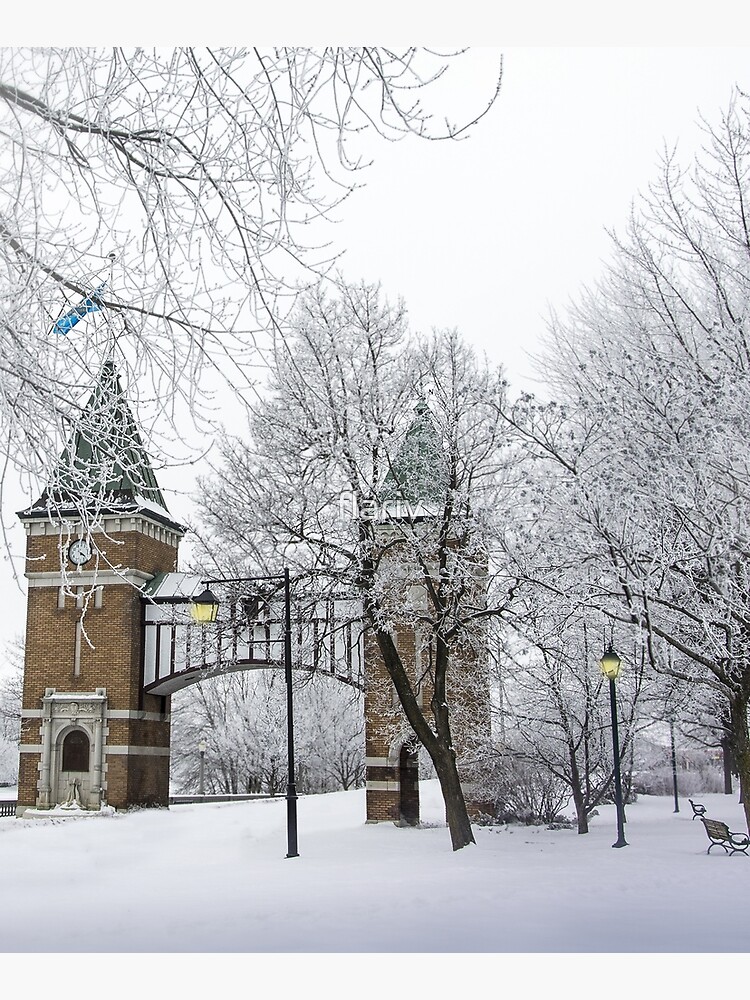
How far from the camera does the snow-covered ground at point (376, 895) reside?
6.54 meters

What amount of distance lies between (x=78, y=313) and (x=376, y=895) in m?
5.80

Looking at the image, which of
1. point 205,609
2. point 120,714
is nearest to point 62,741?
point 120,714

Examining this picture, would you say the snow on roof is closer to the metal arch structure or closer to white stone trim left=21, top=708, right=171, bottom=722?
the metal arch structure

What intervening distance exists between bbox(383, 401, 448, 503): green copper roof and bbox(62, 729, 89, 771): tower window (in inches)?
599

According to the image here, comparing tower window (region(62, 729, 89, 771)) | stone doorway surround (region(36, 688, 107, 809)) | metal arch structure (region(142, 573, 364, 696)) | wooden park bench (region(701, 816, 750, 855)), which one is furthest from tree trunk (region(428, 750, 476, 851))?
tower window (region(62, 729, 89, 771))

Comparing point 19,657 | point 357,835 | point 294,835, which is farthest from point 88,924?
point 19,657

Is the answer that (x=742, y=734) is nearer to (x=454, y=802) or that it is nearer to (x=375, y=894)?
(x=375, y=894)

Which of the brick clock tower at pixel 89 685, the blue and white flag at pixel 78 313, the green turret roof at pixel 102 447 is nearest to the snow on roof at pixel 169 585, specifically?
the brick clock tower at pixel 89 685

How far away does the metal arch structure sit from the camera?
18.6m

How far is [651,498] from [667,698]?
8.36m

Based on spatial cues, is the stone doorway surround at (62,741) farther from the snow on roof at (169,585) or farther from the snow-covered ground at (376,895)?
the snow-covered ground at (376,895)

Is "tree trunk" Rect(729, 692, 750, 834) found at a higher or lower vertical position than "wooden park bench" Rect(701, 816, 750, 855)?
higher

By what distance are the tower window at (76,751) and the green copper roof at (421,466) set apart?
1521 cm

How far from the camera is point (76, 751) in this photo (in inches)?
1056
